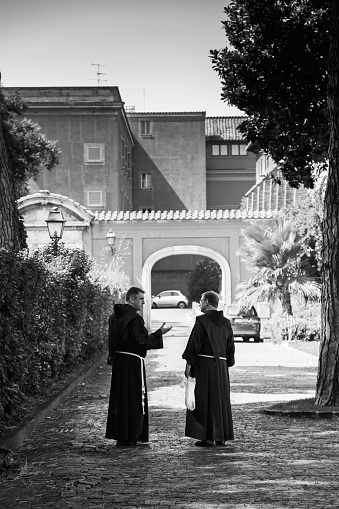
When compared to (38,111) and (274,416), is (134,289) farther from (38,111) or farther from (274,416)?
(38,111)

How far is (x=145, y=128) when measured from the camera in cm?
7369

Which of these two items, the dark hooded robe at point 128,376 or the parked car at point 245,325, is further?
the parked car at point 245,325

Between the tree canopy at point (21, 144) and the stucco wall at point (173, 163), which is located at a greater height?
the stucco wall at point (173, 163)

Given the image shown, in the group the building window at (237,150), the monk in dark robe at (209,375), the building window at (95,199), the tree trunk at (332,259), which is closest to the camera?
the monk in dark robe at (209,375)

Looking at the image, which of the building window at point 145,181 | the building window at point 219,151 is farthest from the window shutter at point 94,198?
the building window at point 219,151

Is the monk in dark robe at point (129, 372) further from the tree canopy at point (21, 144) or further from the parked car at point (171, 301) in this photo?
the parked car at point (171, 301)

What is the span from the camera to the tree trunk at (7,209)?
18.7m

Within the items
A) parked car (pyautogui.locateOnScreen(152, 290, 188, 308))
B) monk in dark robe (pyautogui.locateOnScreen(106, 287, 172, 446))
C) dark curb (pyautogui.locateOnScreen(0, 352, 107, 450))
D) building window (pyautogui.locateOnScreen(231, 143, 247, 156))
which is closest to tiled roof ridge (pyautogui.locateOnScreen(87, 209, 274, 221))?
dark curb (pyautogui.locateOnScreen(0, 352, 107, 450))

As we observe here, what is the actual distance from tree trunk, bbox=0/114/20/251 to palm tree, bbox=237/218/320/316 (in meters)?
18.3

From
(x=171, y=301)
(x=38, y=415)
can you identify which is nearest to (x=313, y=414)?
(x=38, y=415)

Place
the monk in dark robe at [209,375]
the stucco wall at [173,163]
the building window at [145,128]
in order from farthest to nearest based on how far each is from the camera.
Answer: the building window at [145,128], the stucco wall at [173,163], the monk in dark robe at [209,375]

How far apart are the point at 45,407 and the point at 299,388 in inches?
239

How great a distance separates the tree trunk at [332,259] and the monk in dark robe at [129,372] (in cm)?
417

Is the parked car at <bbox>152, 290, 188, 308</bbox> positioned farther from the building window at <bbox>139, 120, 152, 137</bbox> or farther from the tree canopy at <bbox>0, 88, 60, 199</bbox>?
the tree canopy at <bbox>0, 88, 60, 199</bbox>
